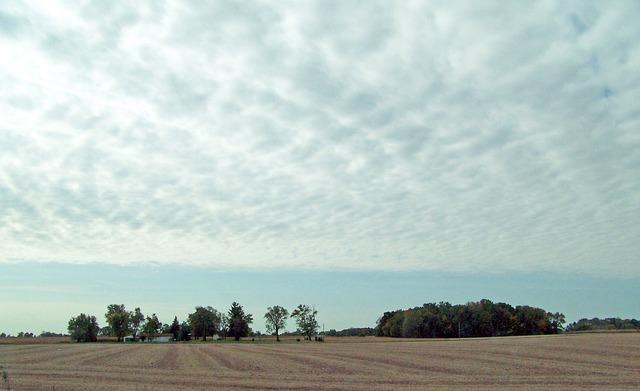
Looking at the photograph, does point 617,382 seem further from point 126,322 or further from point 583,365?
point 126,322

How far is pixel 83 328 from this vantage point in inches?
7106

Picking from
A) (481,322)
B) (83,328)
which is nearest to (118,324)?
(83,328)

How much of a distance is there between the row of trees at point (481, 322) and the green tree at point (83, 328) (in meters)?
103

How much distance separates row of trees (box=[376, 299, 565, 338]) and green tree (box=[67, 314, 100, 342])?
103002 mm

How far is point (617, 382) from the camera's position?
31.1 metres

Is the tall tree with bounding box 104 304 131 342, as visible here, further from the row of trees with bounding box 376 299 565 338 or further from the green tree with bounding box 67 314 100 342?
the row of trees with bounding box 376 299 565 338

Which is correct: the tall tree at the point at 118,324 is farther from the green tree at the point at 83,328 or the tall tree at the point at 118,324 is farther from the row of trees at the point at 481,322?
the row of trees at the point at 481,322

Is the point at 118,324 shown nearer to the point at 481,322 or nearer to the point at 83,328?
the point at 83,328

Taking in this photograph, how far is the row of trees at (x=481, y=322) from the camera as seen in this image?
169 metres

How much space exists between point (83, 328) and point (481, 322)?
12817 cm

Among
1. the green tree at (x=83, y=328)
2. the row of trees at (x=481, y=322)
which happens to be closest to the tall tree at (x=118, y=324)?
the green tree at (x=83, y=328)

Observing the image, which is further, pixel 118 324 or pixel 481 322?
pixel 118 324

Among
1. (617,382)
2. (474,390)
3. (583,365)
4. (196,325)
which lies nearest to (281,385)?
(474,390)

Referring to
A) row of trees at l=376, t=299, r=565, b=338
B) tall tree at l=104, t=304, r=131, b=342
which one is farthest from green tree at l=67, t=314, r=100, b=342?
row of trees at l=376, t=299, r=565, b=338
